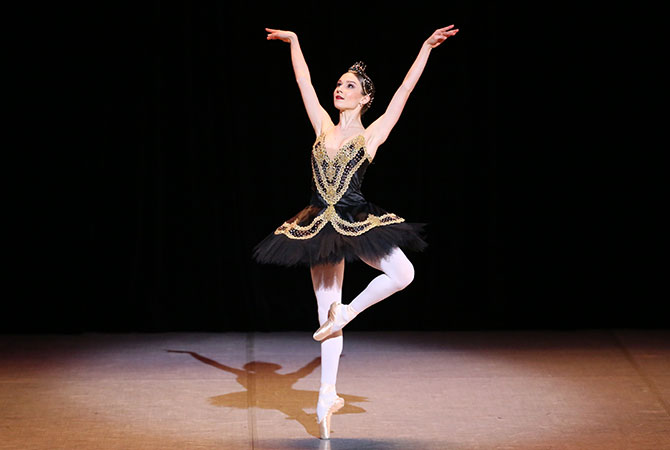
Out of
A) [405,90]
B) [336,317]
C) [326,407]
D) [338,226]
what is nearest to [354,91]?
[405,90]

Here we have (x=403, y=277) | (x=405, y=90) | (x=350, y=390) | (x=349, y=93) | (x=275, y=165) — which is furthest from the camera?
(x=275, y=165)

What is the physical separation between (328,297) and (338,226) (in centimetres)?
30

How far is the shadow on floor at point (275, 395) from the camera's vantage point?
4382 millimetres

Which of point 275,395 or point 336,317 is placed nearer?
point 336,317

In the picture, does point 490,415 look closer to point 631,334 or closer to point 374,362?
point 374,362

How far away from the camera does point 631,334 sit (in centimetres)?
618

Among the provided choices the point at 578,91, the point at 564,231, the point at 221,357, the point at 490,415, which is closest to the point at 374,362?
the point at 221,357


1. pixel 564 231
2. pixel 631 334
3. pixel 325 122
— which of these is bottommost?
pixel 631 334

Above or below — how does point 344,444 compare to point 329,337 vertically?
below

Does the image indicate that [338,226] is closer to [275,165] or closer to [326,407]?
[326,407]

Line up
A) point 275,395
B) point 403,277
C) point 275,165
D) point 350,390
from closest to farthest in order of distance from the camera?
1. point 403,277
2. point 275,395
3. point 350,390
4. point 275,165

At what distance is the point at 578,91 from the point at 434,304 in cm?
153

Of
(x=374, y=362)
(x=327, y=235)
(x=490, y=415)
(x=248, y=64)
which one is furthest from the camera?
(x=248, y=64)

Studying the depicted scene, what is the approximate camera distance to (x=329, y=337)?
406cm
